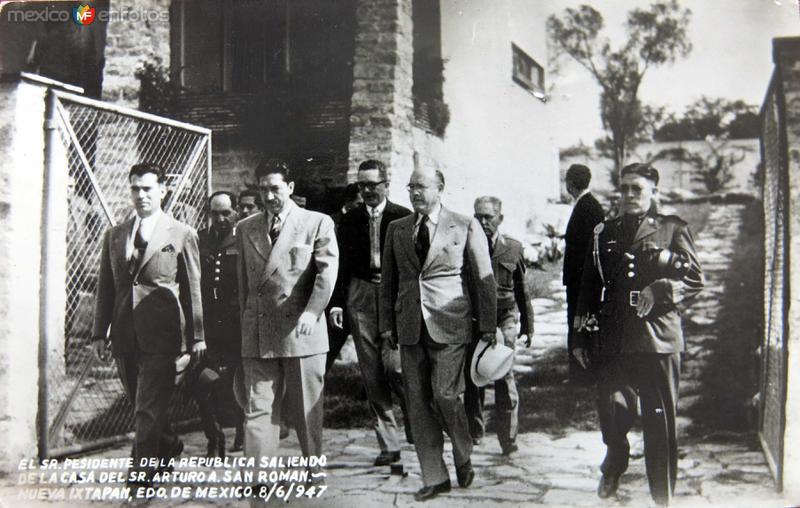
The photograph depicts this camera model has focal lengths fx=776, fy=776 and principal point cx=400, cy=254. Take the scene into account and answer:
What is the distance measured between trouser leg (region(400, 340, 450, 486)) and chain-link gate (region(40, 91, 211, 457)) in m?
1.65

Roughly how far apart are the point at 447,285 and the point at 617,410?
3.78 ft

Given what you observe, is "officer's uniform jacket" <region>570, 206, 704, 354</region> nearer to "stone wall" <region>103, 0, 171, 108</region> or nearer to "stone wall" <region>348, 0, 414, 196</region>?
"stone wall" <region>348, 0, 414, 196</region>

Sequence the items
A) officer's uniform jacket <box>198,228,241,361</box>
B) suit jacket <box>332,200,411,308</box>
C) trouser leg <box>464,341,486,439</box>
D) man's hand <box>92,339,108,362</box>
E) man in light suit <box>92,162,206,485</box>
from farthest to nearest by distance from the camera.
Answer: officer's uniform jacket <box>198,228,241,361</box>, suit jacket <box>332,200,411,308</box>, trouser leg <box>464,341,486,439</box>, man's hand <box>92,339,108,362</box>, man in light suit <box>92,162,206,485</box>

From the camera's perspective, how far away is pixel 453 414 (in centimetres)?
415

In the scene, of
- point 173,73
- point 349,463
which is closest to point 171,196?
point 173,73

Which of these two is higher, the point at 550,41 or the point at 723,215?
the point at 550,41

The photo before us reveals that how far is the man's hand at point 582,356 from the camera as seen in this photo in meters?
4.37

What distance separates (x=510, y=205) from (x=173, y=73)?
2.56 meters

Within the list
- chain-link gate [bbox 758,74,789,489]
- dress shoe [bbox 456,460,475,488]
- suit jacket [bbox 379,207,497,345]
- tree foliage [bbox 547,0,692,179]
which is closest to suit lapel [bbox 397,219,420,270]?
suit jacket [bbox 379,207,497,345]

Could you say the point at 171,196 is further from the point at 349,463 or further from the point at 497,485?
the point at 497,485

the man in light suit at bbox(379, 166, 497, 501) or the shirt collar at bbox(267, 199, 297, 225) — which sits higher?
the shirt collar at bbox(267, 199, 297, 225)

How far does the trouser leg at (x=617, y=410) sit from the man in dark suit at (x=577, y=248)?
6.2 inches

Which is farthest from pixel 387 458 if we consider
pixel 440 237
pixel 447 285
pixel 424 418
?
pixel 440 237

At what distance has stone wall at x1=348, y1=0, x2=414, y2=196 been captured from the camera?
5113 mm
